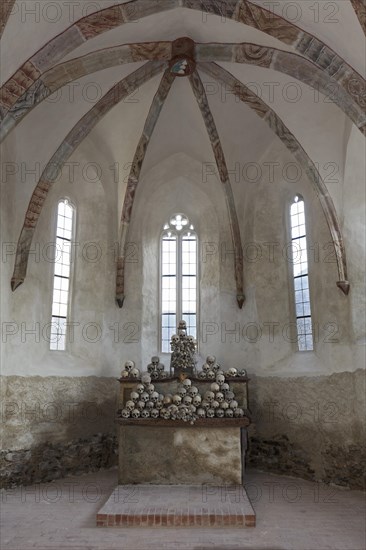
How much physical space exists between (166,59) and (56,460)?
10.5 meters

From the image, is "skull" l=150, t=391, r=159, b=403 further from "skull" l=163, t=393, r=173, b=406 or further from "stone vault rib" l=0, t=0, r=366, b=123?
"stone vault rib" l=0, t=0, r=366, b=123

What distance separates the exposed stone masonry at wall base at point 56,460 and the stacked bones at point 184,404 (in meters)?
2.66

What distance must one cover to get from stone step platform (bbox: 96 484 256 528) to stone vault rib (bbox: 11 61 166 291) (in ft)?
19.4

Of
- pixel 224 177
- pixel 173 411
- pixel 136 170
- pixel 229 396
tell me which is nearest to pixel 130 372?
pixel 173 411

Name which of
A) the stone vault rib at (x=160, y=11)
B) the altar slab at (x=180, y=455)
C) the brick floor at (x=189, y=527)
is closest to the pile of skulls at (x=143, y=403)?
the altar slab at (x=180, y=455)

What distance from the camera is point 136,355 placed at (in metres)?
14.7

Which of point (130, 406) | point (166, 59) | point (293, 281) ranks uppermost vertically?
point (166, 59)

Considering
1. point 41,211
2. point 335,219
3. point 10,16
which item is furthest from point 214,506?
point 10,16

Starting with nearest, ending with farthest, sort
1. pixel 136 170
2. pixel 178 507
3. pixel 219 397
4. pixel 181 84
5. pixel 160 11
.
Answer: pixel 178 507
pixel 160 11
pixel 219 397
pixel 181 84
pixel 136 170

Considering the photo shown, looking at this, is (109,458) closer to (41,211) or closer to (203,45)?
(41,211)

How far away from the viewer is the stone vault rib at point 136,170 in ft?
43.1

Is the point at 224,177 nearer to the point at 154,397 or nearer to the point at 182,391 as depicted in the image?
the point at 182,391

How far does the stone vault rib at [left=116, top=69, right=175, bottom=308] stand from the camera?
13.1m

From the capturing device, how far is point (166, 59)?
12.2 meters
